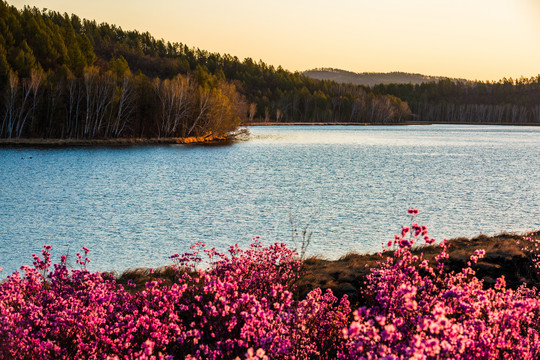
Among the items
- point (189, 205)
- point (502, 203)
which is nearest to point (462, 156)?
point (502, 203)

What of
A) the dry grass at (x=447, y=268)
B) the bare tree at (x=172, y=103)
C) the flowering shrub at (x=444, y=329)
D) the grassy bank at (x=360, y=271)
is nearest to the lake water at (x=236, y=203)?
the grassy bank at (x=360, y=271)

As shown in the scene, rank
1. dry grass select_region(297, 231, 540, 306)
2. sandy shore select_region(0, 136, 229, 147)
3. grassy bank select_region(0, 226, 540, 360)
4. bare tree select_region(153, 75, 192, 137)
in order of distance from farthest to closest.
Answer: bare tree select_region(153, 75, 192, 137) < sandy shore select_region(0, 136, 229, 147) < dry grass select_region(297, 231, 540, 306) < grassy bank select_region(0, 226, 540, 360)

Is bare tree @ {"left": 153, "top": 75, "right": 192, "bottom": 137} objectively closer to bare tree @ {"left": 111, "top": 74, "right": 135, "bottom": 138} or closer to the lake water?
bare tree @ {"left": 111, "top": 74, "right": 135, "bottom": 138}

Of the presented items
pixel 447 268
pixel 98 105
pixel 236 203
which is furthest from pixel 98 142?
pixel 447 268

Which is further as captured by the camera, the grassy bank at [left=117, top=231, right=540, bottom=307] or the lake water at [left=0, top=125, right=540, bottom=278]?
the lake water at [left=0, top=125, right=540, bottom=278]

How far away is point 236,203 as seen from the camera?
25.7 m

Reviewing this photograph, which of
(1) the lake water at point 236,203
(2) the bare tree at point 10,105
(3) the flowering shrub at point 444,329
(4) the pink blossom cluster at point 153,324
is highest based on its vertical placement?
(2) the bare tree at point 10,105

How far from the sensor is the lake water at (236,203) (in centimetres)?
1756

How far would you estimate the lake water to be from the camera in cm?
1756

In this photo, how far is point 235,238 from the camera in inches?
704

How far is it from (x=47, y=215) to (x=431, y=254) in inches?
694

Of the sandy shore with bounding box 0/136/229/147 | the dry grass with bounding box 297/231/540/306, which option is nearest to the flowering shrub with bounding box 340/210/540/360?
the dry grass with bounding box 297/231/540/306

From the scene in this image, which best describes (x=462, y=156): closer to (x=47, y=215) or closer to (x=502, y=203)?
(x=502, y=203)

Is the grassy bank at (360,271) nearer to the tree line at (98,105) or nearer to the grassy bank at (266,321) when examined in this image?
the grassy bank at (266,321)
